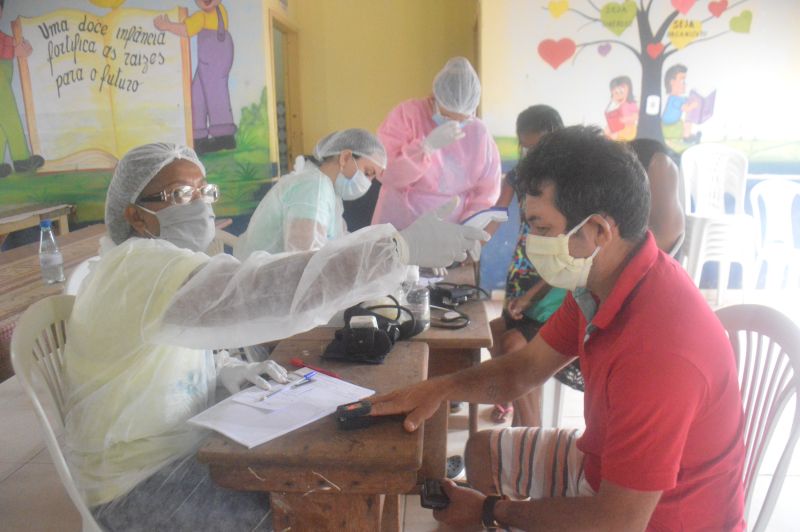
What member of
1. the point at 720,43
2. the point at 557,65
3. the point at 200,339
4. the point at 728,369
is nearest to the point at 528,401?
the point at 728,369

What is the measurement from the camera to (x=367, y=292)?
117 centimetres

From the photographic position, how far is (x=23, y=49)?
14.8ft

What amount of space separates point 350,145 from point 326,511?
1664mm

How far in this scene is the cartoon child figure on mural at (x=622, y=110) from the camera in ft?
13.8

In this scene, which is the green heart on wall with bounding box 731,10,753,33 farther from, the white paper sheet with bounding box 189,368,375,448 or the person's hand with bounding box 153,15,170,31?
the white paper sheet with bounding box 189,368,375,448

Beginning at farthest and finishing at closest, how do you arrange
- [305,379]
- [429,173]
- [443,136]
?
[429,173] < [443,136] < [305,379]

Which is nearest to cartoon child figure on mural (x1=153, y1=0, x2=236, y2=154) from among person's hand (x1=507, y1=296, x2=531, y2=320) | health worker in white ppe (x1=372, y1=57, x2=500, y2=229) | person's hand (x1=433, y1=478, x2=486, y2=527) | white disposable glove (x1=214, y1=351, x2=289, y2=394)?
health worker in white ppe (x1=372, y1=57, x2=500, y2=229)

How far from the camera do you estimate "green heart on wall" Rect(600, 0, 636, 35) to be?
408 cm

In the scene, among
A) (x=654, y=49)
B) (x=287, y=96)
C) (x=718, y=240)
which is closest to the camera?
(x=718, y=240)

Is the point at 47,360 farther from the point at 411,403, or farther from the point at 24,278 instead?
the point at 24,278

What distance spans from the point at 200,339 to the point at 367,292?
332 mm

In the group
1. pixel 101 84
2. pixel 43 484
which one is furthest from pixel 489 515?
pixel 101 84

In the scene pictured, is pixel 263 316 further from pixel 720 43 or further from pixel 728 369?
pixel 720 43

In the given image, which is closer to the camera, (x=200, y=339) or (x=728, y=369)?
(x=728, y=369)
